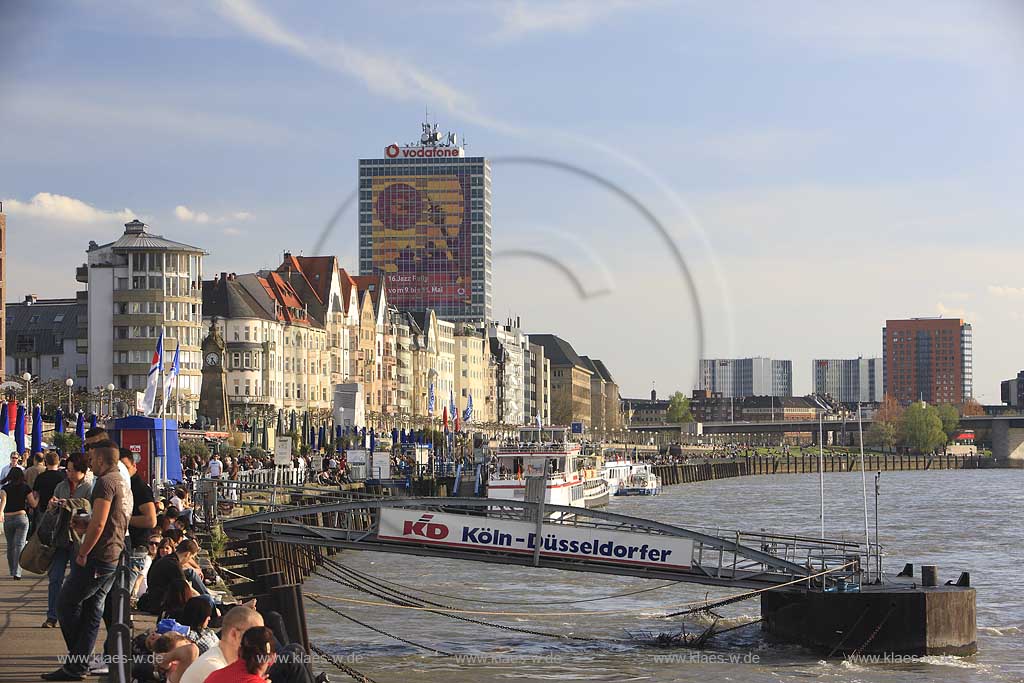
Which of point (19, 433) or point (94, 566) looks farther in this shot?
point (19, 433)

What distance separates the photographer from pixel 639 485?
114 meters

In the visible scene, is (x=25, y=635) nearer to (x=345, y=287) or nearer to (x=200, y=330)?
(x=200, y=330)

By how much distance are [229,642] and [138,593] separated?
347 inches

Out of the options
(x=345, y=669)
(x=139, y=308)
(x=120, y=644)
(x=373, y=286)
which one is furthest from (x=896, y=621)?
(x=373, y=286)

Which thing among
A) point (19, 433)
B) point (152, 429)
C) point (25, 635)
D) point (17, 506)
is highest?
point (152, 429)

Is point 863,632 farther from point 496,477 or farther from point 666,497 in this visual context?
point 666,497

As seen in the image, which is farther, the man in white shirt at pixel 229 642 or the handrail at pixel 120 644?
the handrail at pixel 120 644

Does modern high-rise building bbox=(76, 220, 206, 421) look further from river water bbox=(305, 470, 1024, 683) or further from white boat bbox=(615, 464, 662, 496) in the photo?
river water bbox=(305, 470, 1024, 683)

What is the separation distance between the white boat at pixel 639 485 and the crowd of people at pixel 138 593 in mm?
91700

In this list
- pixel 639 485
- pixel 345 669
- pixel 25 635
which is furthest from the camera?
pixel 639 485

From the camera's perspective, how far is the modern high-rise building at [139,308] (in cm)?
10450

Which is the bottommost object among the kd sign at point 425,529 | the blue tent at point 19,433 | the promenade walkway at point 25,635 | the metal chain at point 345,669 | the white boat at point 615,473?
the white boat at point 615,473

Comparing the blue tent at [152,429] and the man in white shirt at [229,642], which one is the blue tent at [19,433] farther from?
the man in white shirt at [229,642]

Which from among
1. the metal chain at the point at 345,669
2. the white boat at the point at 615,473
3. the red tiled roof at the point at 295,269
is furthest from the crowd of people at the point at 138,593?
the red tiled roof at the point at 295,269
